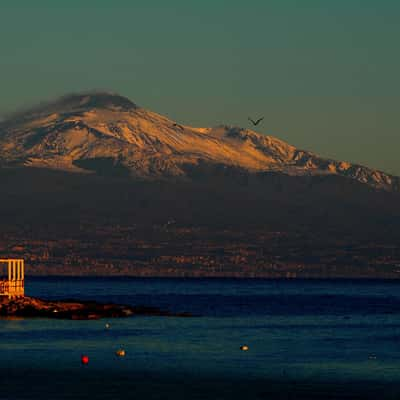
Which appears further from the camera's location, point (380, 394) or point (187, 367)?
point (187, 367)

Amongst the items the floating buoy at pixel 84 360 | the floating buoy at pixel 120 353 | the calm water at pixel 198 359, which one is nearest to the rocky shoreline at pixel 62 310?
the calm water at pixel 198 359

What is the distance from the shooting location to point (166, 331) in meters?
116

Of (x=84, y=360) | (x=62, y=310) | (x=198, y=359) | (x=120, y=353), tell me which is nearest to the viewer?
(x=84, y=360)

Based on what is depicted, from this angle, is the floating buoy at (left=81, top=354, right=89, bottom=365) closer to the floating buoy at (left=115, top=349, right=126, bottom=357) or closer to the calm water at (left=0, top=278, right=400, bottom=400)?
the calm water at (left=0, top=278, right=400, bottom=400)

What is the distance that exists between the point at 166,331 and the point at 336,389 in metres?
40.5

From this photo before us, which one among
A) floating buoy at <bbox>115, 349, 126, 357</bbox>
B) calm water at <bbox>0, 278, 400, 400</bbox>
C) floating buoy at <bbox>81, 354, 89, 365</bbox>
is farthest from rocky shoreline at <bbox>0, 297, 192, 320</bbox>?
floating buoy at <bbox>81, 354, 89, 365</bbox>

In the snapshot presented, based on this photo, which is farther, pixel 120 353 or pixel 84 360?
pixel 120 353

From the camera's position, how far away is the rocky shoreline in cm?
13088

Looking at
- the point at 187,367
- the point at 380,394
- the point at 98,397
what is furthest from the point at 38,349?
the point at 380,394

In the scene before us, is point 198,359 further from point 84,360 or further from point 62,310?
point 62,310

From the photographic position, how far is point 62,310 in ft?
446

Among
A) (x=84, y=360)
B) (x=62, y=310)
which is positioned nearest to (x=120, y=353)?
(x=84, y=360)

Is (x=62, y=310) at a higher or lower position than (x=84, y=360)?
higher

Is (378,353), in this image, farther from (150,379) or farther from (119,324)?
(119,324)
